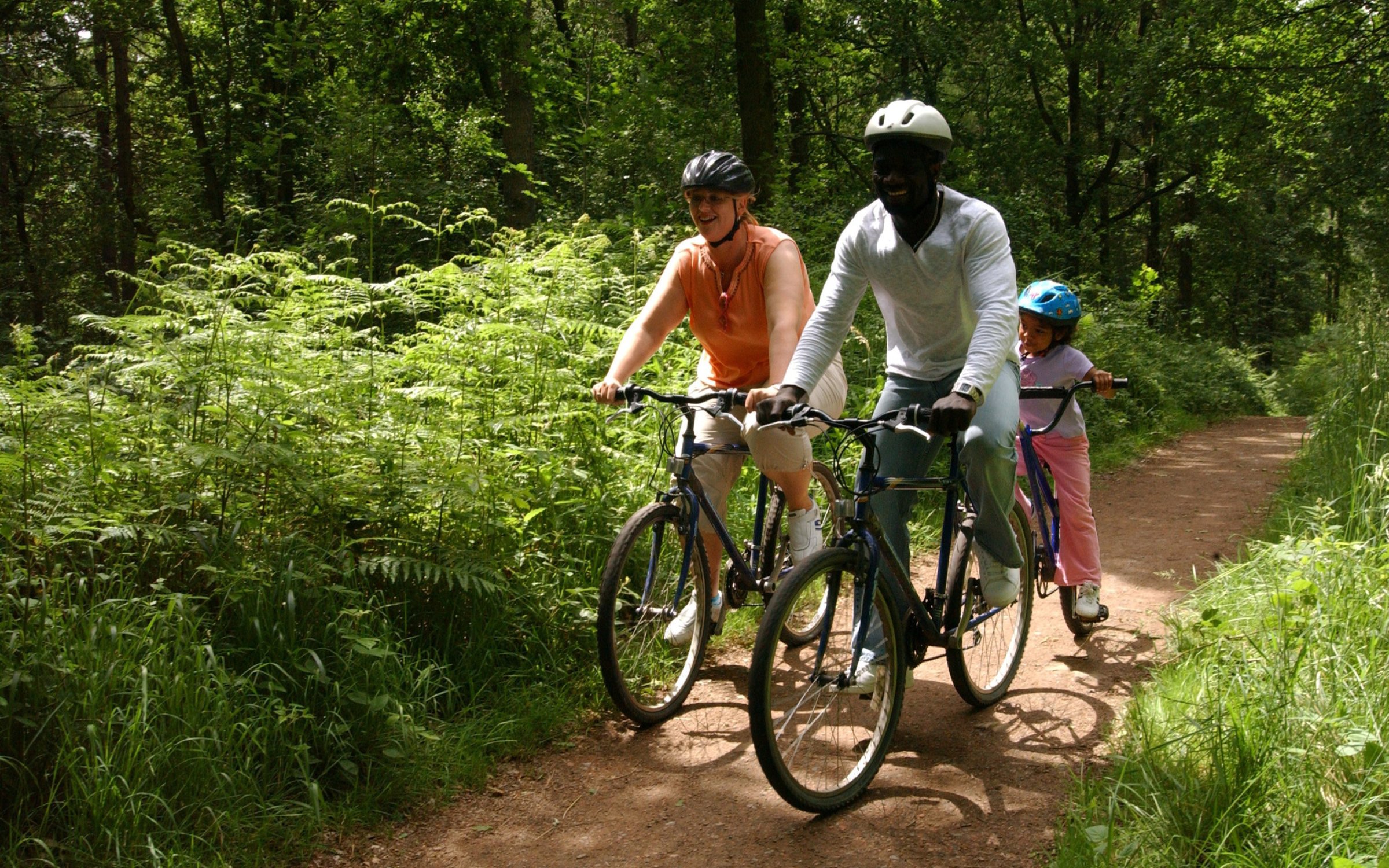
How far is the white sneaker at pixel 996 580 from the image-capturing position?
458 cm

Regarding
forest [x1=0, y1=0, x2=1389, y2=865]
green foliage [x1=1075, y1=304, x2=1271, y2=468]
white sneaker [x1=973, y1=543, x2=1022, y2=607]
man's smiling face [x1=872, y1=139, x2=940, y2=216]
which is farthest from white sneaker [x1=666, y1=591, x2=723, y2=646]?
green foliage [x1=1075, y1=304, x2=1271, y2=468]

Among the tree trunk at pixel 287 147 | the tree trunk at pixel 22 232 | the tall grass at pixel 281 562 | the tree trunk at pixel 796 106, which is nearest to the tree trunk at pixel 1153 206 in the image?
the tree trunk at pixel 796 106

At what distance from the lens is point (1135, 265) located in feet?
111

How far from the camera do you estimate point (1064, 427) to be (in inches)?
229

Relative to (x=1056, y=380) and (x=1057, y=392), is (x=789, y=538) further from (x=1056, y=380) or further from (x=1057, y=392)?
(x=1056, y=380)

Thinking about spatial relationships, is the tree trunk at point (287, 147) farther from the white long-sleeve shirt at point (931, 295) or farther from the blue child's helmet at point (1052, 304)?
the white long-sleeve shirt at point (931, 295)

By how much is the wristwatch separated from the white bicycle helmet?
3.12 feet

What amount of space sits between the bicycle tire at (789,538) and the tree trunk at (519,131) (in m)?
9.66

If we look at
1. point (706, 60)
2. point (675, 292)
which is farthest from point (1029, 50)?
point (675, 292)

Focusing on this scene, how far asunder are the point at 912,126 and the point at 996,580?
1.95 m

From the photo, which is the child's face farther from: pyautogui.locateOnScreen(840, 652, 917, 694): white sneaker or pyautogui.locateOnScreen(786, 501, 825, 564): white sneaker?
pyautogui.locateOnScreen(840, 652, 917, 694): white sneaker

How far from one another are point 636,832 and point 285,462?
7.16 ft

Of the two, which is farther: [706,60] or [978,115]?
[978,115]

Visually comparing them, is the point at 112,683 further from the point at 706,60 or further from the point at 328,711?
the point at 706,60
